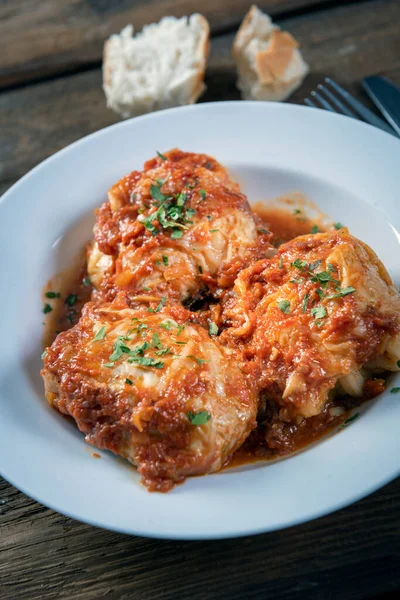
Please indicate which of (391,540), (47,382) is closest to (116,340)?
(47,382)

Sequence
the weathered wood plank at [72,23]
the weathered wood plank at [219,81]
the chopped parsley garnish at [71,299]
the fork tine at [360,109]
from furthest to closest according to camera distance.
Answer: the weathered wood plank at [72,23]
the weathered wood plank at [219,81]
the fork tine at [360,109]
the chopped parsley garnish at [71,299]

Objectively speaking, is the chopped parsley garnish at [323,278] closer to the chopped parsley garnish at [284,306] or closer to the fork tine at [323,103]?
the chopped parsley garnish at [284,306]

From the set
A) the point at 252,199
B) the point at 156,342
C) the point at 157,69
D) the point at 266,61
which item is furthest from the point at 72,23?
the point at 156,342

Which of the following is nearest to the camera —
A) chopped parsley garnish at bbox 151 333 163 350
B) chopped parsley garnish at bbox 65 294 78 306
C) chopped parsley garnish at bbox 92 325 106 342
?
chopped parsley garnish at bbox 151 333 163 350

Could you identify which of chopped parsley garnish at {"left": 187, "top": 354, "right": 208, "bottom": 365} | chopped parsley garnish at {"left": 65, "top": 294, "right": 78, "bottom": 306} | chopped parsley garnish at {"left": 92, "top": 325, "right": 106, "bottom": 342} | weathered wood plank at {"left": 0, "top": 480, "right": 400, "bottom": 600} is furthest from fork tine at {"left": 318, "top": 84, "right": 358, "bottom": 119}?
weathered wood plank at {"left": 0, "top": 480, "right": 400, "bottom": 600}

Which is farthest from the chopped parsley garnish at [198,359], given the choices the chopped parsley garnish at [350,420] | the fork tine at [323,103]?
the fork tine at [323,103]

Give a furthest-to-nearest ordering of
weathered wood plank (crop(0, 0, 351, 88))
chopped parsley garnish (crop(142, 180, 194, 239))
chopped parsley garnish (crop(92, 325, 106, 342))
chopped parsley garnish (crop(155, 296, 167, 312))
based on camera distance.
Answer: weathered wood plank (crop(0, 0, 351, 88)), chopped parsley garnish (crop(142, 180, 194, 239)), chopped parsley garnish (crop(155, 296, 167, 312)), chopped parsley garnish (crop(92, 325, 106, 342))

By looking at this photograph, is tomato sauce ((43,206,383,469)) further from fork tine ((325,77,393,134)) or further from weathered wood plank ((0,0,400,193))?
weathered wood plank ((0,0,400,193))
